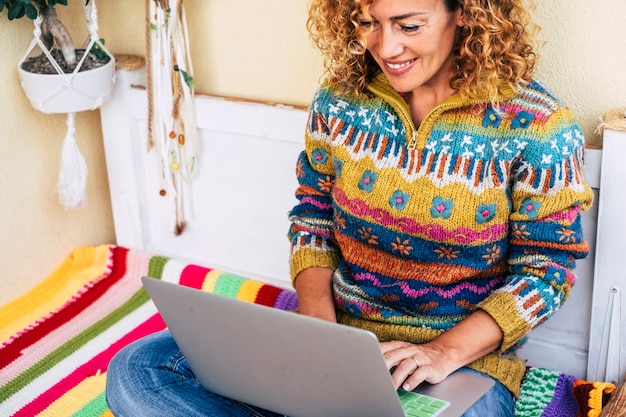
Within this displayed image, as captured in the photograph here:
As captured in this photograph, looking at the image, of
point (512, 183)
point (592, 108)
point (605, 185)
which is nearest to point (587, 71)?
point (592, 108)

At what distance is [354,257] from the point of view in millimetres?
1469

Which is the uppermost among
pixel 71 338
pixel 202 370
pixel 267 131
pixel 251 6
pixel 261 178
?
pixel 251 6

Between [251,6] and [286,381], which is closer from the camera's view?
[286,381]

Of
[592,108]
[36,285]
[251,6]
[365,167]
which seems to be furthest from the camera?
[36,285]

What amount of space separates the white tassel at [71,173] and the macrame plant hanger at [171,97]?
174mm

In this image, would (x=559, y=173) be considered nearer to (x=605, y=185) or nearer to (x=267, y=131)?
(x=605, y=185)

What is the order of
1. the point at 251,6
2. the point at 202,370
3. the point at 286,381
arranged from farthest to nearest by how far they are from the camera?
1. the point at 251,6
2. the point at 202,370
3. the point at 286,381

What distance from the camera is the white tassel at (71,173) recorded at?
1.98 m

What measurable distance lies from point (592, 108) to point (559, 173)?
12.1 inches

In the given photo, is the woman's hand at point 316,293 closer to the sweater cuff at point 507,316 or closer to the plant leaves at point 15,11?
the sweater cuff at point 507,316

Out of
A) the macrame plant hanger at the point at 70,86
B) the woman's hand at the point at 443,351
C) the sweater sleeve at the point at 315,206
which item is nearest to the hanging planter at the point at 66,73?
the macrame plant hanger at the point at 70,86

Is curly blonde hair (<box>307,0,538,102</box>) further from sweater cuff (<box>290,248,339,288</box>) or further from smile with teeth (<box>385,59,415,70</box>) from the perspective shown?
sweater cuff (<box>290,248,339,288</box>)

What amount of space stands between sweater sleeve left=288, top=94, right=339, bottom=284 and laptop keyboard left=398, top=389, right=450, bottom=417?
0.37 metres

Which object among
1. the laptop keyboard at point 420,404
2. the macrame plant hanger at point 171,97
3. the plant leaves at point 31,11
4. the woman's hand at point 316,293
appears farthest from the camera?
the macrame plant hanger at point 171,97
